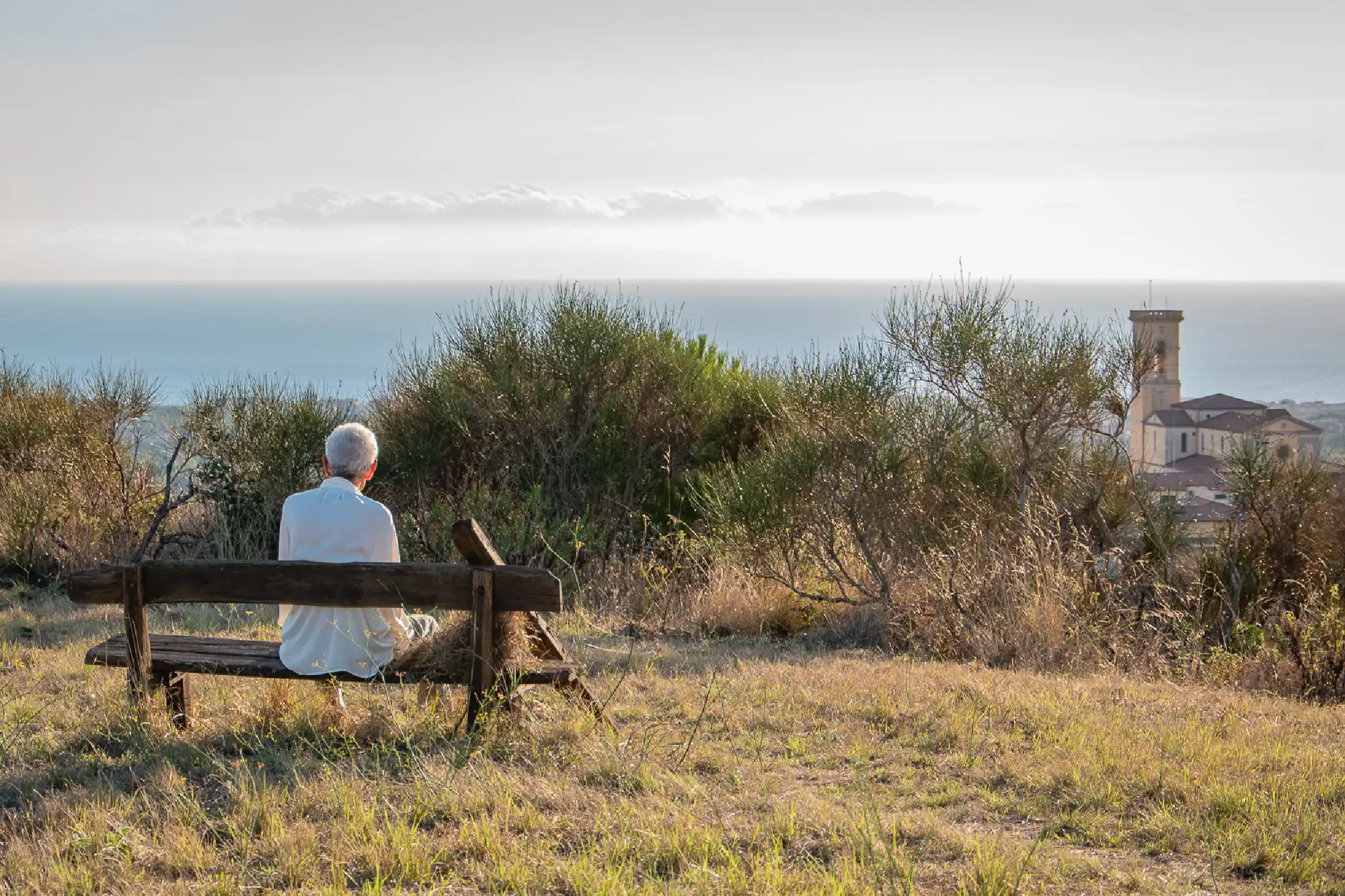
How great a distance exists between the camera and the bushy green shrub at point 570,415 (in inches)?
476

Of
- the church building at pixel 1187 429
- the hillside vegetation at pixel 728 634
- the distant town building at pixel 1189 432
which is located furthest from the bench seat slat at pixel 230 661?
the church building at pixel 1187 429

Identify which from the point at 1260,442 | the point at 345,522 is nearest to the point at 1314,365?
the point at 1260,442

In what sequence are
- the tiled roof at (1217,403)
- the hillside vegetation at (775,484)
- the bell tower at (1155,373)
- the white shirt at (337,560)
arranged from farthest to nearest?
1. the tiled roof at (1217,403)
2. the bell tower at (1155,373)
3. the hillside vegetation at (775,484)
4. the white shirt at (337,560)

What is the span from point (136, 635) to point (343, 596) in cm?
101

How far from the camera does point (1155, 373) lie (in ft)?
38.8

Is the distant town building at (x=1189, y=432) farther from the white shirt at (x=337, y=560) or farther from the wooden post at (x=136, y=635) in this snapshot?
the wooden post at (x=136, y=635)

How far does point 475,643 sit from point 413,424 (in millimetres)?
8174

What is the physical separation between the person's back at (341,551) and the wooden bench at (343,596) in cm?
9

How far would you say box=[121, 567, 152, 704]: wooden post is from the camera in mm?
4652

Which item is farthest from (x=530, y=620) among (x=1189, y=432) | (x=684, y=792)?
(x=1189, y=432)

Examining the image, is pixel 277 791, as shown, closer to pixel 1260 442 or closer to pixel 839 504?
pixel 839 504

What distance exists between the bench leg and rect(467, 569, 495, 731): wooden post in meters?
1.37

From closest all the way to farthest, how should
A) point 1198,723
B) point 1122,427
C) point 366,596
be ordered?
point 366,596 → point 1198,723 → point 1122,427

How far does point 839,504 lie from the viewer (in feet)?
32.2
